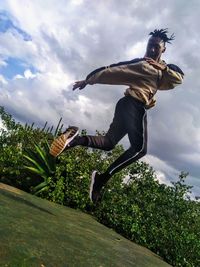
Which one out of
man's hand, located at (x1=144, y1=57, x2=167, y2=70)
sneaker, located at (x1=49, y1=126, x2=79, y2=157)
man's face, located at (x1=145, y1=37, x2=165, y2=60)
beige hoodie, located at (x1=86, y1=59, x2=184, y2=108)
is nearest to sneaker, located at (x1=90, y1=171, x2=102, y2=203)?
sneaker, located at (x1=49, y1=126, x2=79, y2=157)

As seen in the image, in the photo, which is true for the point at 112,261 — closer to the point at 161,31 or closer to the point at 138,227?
the point at 161,31

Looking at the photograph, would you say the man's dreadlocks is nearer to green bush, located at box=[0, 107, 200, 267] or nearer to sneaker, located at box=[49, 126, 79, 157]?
sneaker, located at box=[49, 126, 79, 157]

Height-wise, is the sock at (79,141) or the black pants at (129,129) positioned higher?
the black pants at (129,129)

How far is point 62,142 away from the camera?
446 cm

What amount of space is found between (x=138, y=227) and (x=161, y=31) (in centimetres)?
486

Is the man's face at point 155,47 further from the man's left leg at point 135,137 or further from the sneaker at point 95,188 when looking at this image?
the sneaker at point 95,188

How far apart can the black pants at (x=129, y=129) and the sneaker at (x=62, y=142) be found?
24 centimetres

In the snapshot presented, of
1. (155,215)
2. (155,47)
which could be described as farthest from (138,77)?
(155,215)

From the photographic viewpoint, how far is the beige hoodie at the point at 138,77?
485 cm

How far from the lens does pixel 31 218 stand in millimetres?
5238

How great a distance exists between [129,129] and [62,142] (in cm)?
82

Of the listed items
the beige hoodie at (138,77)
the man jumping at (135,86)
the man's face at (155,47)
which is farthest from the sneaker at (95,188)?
the man's face at (155,47)

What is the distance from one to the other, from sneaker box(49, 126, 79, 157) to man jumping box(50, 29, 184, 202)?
0.07m

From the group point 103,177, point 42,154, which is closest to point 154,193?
point 42,154
